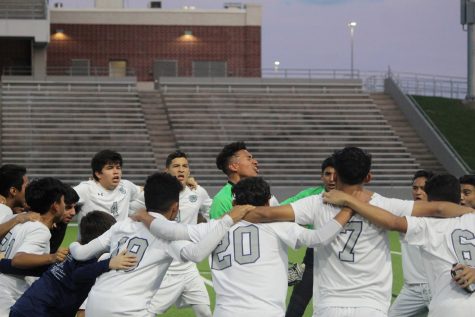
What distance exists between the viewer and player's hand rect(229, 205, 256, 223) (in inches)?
260

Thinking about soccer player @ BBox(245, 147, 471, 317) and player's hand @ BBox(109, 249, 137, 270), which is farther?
player's hand @ BBox(109, 249, 137, 270)

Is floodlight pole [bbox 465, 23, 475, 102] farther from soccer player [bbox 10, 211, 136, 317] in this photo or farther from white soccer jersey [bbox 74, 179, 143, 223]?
soccer player [bbox 10, 211, 136, 317]

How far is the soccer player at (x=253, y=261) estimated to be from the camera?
263 inches

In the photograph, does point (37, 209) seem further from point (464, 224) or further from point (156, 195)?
point (464, 224)

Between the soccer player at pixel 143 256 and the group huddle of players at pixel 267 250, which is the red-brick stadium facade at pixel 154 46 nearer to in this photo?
the group huddle of players at pixel 267 250

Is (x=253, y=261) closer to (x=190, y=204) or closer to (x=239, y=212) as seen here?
(x=239, y=212)

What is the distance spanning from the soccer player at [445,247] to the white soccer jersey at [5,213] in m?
3.42

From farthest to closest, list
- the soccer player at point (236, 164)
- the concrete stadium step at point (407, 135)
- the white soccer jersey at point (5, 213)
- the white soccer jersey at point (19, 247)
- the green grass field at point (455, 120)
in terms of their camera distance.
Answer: the green grass field at point (455, 120)
the concrete stadium step at point (407, 135)
the soccer player at point (236, 164)
the white soccer jersey at point (5, 213)
the white soccer jersey at point (19, 247)

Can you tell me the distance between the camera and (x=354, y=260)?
6.66 meters

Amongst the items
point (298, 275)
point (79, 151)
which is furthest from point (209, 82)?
point (298, 275)

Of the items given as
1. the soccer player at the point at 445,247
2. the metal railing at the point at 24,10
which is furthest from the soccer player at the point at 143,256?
the metal railing at the point at 24,10

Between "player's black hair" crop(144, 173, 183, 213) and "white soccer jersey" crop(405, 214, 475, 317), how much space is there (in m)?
1.59

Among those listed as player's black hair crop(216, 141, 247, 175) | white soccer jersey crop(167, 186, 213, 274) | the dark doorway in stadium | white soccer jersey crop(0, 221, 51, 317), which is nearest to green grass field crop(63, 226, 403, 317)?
white soccer jersey crop(167, 186, 213, 274)

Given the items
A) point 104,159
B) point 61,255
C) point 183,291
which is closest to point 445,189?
point 61,255
